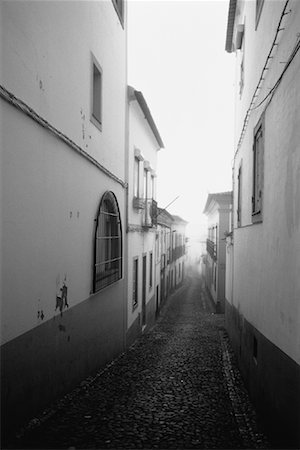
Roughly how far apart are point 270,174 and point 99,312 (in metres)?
4.20

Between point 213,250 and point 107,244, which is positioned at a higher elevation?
point 107,244

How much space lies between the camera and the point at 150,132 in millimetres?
15969

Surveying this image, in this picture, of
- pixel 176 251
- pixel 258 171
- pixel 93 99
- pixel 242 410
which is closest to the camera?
pixel 242 410

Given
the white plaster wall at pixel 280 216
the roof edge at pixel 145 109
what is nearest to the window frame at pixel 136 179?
the roof edge at pixel 145 109

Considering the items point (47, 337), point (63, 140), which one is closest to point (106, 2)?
point (63, 140)

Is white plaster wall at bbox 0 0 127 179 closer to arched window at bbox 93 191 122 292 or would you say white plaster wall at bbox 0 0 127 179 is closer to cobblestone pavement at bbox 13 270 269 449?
arched window at bbox 93 191 122 292

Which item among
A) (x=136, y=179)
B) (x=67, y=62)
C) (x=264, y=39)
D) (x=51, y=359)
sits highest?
(x=264, y=39)

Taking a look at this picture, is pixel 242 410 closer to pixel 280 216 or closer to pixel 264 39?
pixel 280 216

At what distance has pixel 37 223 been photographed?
502cm

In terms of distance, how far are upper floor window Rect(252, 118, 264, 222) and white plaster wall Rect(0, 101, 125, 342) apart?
2.87 meters

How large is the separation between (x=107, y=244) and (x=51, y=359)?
14.1ft

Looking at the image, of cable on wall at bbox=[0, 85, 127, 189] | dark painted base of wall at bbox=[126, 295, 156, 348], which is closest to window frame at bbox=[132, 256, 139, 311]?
dark painted base of wall at bbox=[126, 295, 156, 348]

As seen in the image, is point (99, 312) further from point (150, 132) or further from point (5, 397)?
point (150, 132)

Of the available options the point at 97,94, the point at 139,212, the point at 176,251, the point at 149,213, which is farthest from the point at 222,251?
the point at 97,94
